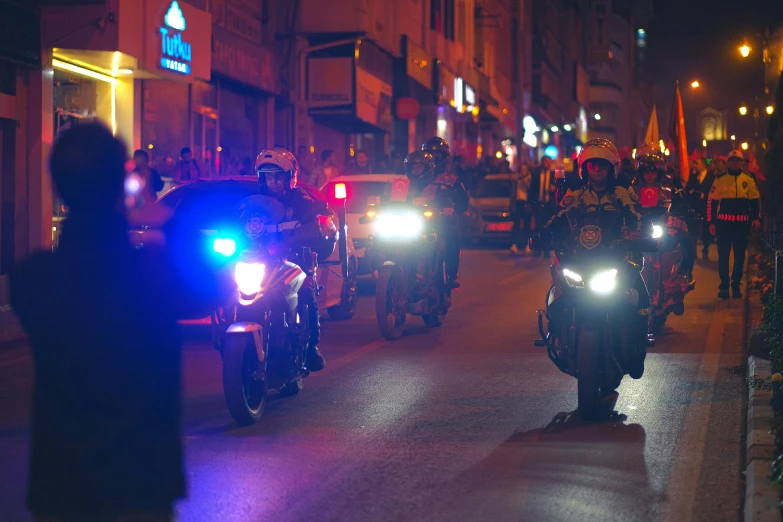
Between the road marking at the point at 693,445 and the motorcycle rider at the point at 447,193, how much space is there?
2.92 metres

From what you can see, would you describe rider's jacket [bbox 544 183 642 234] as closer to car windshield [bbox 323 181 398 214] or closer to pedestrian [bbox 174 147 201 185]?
car windshield [bbox 323 181 398 214]

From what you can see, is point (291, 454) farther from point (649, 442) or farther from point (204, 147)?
point (204, 147)

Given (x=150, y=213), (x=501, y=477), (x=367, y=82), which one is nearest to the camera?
(x=501, y=477)

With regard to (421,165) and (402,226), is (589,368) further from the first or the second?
(421,165)

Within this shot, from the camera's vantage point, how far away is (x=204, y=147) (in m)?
24.0

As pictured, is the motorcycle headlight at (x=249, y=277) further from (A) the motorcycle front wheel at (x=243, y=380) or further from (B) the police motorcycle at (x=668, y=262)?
(B) the police motorcycle at (x=668, y=262)

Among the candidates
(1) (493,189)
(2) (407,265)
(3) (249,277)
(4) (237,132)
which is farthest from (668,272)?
(1) (493,189)

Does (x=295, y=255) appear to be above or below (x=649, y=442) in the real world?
above

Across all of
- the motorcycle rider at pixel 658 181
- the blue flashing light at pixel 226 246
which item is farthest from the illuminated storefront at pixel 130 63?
the blue flashing light at pixel 226 246

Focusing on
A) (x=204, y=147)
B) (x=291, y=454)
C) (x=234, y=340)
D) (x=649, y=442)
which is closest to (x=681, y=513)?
(x=649, y=442)

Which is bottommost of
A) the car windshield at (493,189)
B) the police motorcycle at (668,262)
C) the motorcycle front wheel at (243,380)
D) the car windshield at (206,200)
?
the motorcycle front wheel at (243,380)

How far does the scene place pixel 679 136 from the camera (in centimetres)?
2334

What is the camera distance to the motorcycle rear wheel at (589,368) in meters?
7.68

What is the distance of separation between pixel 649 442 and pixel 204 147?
58.4 feet
